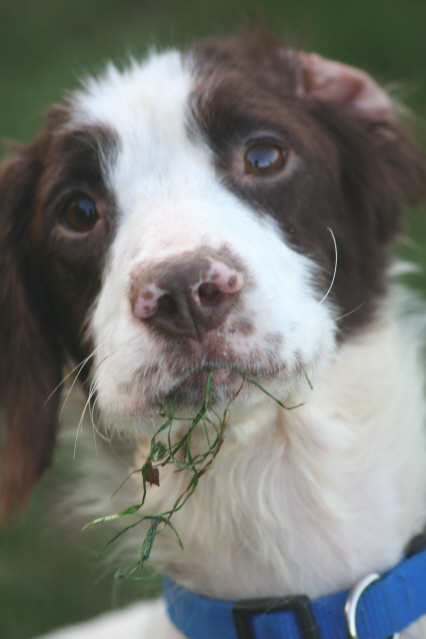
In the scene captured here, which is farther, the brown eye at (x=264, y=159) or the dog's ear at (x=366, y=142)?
the dog's ear at (x=366, y=142)

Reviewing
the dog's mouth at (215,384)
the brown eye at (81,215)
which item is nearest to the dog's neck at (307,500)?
the dog's mouth at (215,384)

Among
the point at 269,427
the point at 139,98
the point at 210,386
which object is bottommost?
the point at 269,427

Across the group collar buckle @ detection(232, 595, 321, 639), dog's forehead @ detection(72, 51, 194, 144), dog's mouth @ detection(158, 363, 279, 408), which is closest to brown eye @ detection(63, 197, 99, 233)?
dog's forehead @ detection(72, 51, 194, 144)

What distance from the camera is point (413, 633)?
7.45 feet

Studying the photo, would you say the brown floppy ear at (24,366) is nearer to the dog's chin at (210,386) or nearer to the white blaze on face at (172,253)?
the white blaze on face at (172,253)

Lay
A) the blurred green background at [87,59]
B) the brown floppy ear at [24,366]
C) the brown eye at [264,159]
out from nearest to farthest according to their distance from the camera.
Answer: the brown eye at [264,159] → the brown floppy ear at [24,366] → the blurred green background at [87,59]

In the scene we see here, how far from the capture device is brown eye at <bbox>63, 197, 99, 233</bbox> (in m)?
2.56

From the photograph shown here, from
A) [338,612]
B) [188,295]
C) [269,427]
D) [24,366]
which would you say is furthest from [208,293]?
[24,366]

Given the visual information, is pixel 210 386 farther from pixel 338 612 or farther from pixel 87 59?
pixel 87 59

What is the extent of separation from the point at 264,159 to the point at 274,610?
135 cm

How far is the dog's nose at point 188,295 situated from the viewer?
6.10 feet

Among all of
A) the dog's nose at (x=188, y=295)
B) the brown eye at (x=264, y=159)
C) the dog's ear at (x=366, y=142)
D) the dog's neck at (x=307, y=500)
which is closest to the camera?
the dog's nose at (x=188, y=295)

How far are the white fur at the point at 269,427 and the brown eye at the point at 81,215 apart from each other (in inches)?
4.6

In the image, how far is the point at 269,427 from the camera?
245 cm
